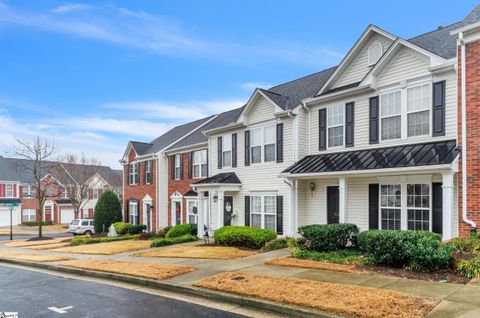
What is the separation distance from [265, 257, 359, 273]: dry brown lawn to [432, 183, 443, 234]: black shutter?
13.3ft

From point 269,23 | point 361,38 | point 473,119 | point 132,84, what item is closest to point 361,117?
point 361,38

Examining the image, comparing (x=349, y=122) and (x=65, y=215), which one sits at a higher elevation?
(x=349, y=122)

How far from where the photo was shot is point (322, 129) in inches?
650

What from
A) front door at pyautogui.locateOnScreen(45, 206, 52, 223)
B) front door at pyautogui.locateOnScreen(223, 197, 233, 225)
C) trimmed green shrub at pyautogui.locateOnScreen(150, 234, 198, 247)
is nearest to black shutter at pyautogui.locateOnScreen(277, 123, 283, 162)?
front door at pyautogui.locateOnScreen(223, 197, 233, 225)

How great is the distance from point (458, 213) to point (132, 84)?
2107cm

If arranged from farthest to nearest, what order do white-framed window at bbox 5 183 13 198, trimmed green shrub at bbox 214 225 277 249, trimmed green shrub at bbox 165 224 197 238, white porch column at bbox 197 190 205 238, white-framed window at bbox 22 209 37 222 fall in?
1. white-framed window at bbox 22 209 37 222
2. white-framed window at bbox 5 183 13 198
3. trimmed green shrub at bbox 165 224 197 238
4. white porch column at bbox 197 190 205 238
5. trimmed green shrub at bbox 214 225 277 249

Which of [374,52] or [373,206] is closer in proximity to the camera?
[373,206]

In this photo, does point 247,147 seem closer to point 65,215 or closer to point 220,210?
point 220,210

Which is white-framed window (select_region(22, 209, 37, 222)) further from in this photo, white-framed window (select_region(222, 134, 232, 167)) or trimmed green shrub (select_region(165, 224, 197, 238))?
white-framed window (select_region(222, 134, 232, 167))

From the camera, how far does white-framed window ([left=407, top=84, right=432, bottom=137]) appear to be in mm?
12992

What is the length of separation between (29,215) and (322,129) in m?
51.8

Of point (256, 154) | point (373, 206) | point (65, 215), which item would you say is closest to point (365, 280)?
point (373, 206)

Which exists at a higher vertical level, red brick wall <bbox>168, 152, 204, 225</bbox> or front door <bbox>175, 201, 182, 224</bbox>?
red brick wall <bbox>168, 152, 204, 225</bbox>

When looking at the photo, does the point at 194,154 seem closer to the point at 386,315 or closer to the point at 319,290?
the point at 319,290
